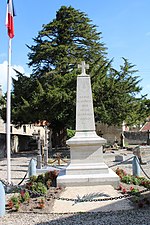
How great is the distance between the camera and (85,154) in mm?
9906

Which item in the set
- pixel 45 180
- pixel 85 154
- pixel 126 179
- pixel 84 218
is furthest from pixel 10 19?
pixel 84 218

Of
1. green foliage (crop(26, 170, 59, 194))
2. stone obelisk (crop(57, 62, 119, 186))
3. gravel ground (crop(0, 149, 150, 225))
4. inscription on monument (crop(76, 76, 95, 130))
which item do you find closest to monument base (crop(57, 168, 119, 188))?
stone obelisk (crop(57, 62, 119, 186))

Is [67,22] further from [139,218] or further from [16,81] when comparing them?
[139,218]

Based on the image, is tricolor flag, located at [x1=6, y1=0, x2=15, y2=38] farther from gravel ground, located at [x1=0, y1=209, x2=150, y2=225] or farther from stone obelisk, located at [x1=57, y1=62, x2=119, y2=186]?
gravel ground, located at [x1=0, y1=209, x2=150, y2=225]

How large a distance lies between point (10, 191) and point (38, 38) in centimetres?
2139

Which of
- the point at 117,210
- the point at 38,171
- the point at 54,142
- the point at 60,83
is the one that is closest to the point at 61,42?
the point at 60,83

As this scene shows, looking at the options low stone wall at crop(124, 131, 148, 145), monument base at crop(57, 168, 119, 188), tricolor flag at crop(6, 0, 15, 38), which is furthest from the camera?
low stone wall at crop(124, 131, 148, 145)

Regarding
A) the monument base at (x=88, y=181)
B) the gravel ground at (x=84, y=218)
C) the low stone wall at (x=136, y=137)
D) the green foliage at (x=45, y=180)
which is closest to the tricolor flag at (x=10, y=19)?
the green foliage at (x=45, y=180)

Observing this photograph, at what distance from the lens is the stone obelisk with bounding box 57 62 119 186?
29.8 feet

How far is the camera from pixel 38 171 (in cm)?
1298

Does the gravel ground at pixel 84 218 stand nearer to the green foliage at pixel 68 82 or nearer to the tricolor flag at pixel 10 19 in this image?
the tricolor flag at pixel 10 19

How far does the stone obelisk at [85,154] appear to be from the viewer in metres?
9.07

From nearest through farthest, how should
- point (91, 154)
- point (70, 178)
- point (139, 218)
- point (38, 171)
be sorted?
point (139, 218)
point (70, 178)
point (91, 154)
point (38, 171)

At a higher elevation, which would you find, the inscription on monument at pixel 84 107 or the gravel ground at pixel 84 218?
the inscription on monument at pixel 84 107
